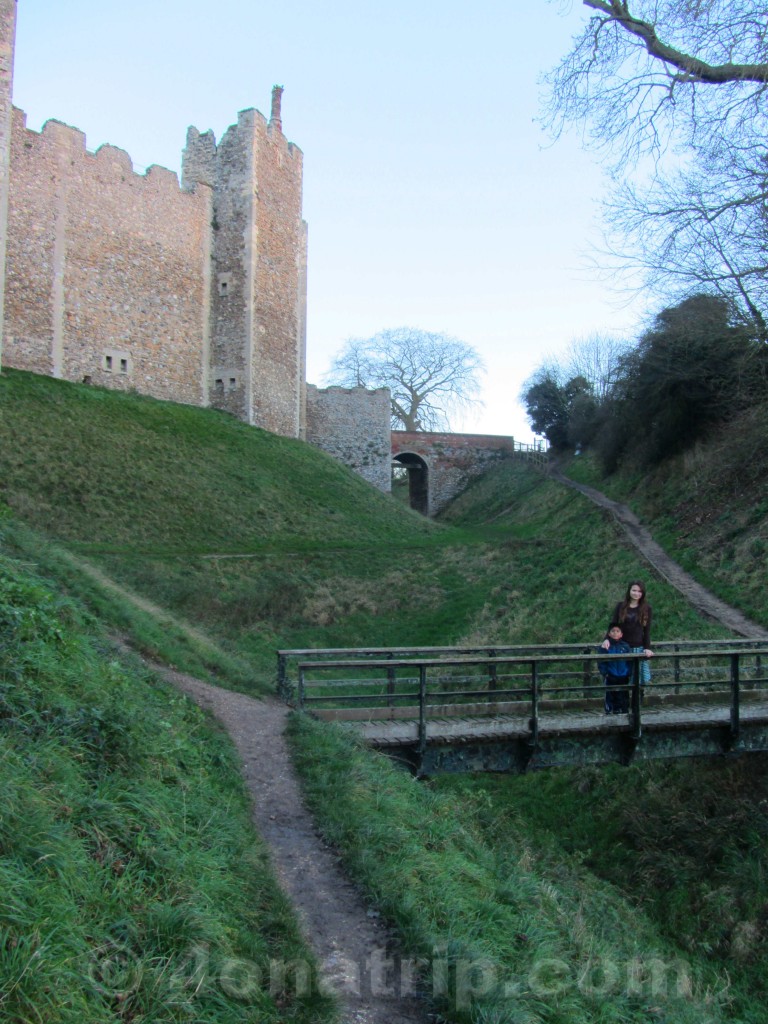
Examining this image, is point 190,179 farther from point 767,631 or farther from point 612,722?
point 612,722

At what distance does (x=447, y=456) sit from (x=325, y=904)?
1700 inches

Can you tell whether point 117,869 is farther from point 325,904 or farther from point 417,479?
point 417,479

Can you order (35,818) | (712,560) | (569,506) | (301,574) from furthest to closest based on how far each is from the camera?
(569,506)
(301,574)
(712,560)
(35,818)

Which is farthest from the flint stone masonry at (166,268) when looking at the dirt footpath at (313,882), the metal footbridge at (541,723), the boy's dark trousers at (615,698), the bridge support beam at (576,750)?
the boy's dark trousers at (615,698)

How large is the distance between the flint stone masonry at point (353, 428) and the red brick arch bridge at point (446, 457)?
595 centimetres

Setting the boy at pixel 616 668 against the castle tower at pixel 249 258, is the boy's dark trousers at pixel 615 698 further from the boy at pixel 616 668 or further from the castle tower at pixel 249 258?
the castle tower at pixel 249 258

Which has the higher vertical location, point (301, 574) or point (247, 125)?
point (247, 125)

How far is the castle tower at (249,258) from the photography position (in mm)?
30844

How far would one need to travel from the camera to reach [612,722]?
8.30 metres

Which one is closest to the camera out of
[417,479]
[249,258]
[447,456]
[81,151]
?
[81,151]

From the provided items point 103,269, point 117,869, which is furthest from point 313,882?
point 103,269

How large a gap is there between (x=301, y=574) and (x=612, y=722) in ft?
41.5

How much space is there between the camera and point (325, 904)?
14.6ft

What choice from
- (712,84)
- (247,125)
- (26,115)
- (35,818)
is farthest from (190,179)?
(35,818)
